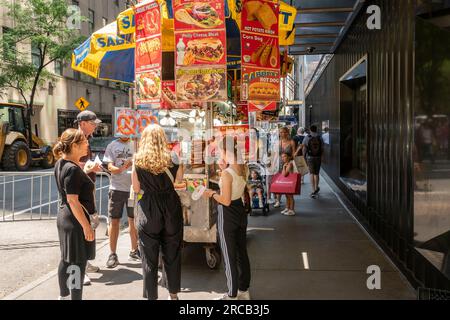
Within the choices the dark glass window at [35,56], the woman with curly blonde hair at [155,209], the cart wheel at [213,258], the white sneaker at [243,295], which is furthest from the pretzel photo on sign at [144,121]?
the dark glass window at [35,56]

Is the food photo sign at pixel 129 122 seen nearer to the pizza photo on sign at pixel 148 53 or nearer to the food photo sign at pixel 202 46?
the pizza photo on sign at pixel 148 53

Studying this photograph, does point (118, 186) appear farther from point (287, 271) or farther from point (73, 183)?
point (287, 271)

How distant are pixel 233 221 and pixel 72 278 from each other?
5.26 feet

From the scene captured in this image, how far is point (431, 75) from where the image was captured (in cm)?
445

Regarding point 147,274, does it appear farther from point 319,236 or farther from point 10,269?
point 319,236

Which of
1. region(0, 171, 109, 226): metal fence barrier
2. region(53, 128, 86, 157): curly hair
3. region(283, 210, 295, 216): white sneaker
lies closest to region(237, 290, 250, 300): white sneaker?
region(53, 128, 86, 157): curly hair

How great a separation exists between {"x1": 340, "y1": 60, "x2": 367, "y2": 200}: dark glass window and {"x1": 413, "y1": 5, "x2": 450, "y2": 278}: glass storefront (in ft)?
17.2

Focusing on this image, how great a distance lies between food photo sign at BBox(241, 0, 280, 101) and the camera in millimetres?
6312

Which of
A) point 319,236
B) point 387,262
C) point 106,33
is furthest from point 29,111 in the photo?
point 387,262

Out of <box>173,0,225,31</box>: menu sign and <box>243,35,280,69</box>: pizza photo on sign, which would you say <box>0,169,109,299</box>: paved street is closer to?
<box>173,0,225,31</box>: menu sign

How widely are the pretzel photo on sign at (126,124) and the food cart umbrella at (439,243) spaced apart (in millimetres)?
3728

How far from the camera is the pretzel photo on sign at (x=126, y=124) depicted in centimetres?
592
